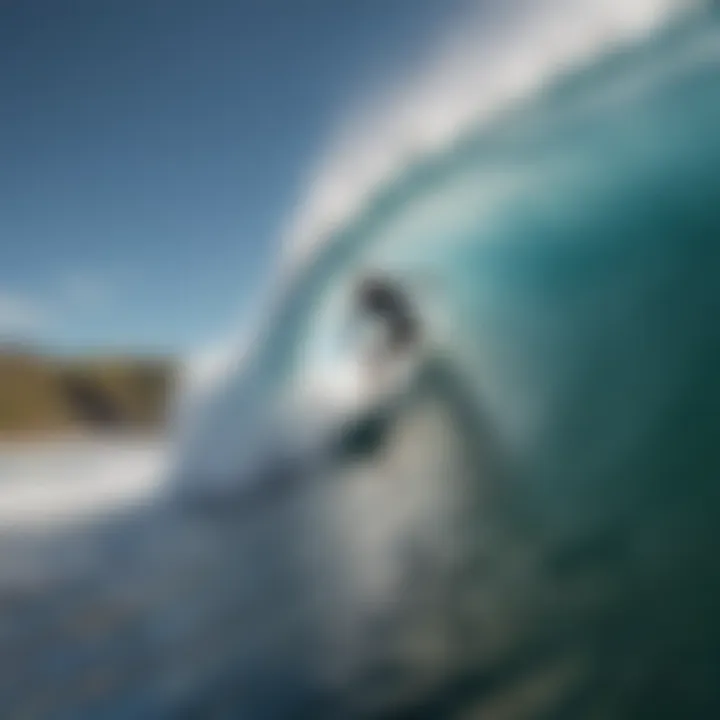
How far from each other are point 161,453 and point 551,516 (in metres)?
1.36

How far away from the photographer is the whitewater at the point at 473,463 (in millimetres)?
1912

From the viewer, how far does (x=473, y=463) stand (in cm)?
310

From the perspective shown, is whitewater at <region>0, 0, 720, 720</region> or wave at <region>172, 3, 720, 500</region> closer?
whitewater at <region>0, 0, 720, 720</region>

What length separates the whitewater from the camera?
1.91 m

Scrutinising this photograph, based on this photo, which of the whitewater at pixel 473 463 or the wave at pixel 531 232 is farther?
the wave at pixel 531 232

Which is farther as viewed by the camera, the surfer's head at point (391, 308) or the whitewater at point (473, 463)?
the surfer's head at point (391, 308)

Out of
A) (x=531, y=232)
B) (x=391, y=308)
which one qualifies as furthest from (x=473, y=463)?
(x=531, y=232)

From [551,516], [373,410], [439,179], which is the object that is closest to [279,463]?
[373,410]

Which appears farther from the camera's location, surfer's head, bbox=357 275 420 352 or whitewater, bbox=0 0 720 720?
surfer's head, bbox=357 275 420 352

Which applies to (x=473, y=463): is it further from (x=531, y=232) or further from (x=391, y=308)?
(x=531, y=232)

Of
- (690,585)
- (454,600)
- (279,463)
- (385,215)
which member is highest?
(385,215)

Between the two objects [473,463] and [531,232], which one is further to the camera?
[531,232]

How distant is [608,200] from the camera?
135 inches

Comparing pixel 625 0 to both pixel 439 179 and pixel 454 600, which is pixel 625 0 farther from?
pixel 454 600
